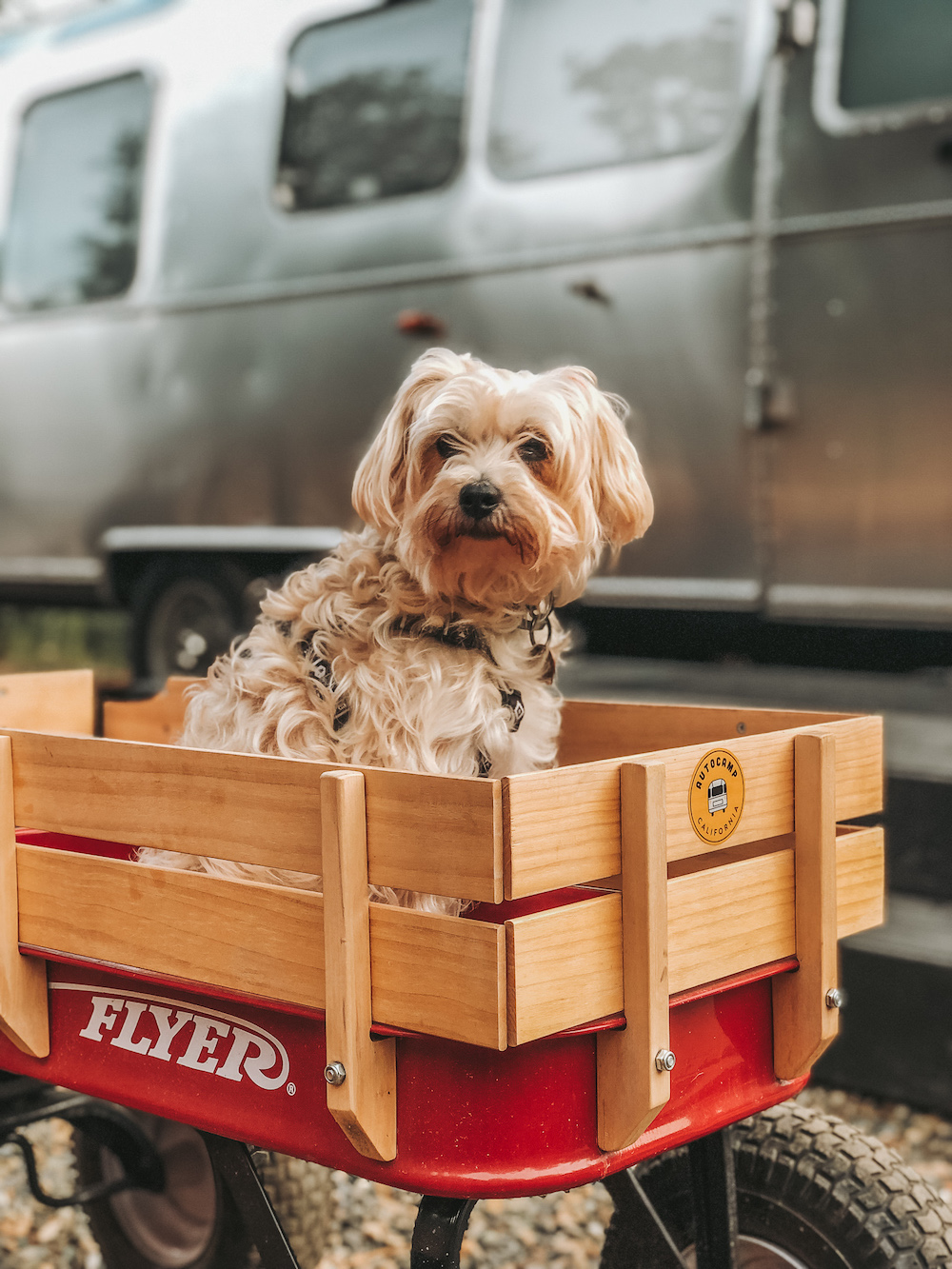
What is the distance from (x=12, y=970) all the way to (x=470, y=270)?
3.05 m

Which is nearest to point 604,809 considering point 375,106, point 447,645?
point 447,645

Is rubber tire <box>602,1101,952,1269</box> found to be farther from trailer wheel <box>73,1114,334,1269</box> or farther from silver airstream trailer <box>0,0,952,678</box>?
silver airstream trailer <box>0,0,952,678</box>

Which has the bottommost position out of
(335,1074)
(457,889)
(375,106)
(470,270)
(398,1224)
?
(398,1224)

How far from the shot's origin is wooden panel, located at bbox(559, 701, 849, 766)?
6.31 feet

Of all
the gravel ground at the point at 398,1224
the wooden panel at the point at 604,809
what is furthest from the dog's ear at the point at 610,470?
the gravel ground at the point at 398,1224

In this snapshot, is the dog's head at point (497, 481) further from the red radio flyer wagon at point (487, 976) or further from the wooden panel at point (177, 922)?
the wooden panel at point (177, 922)

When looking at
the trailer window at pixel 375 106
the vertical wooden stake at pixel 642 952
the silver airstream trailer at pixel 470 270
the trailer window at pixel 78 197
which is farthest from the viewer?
the trailer window at pixel 78 197

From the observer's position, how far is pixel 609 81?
3.87m

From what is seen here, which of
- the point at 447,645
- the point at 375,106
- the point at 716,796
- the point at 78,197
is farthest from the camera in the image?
the point at 78,197

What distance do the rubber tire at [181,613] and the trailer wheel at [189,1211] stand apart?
2.41m

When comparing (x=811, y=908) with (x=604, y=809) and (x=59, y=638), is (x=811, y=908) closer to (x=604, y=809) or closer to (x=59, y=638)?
(x=604, y=809)

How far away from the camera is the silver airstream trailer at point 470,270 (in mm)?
3531

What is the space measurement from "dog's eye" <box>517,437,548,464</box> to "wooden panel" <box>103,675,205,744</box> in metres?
0.96

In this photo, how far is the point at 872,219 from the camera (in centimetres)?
349
